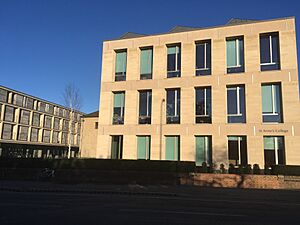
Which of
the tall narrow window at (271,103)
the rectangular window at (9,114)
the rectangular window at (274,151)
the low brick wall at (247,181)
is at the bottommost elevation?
the low brick wall at (247,181)

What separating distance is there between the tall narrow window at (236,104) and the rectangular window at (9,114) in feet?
169

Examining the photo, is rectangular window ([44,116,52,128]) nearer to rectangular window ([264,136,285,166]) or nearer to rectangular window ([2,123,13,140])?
rectangular window ([2,123,13,140])

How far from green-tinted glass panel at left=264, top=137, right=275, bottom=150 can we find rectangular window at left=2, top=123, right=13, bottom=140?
53767 mm

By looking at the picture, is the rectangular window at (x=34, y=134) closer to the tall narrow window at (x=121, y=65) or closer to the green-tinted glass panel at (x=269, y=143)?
the tall narrow window at (x=121, y=65)

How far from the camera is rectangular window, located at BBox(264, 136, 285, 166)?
A: 81.4ft

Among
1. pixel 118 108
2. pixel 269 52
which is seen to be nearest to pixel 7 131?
pixel 118 108

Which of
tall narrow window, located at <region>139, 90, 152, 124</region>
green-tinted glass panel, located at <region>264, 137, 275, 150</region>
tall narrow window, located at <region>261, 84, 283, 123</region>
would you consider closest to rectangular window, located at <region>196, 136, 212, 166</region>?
green-tinted glass panel, located at <region>264, 137, 275, 150</region>

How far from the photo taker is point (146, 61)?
103ft

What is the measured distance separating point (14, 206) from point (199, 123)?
19323 millimetres

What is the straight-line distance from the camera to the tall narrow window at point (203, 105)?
2769 cm

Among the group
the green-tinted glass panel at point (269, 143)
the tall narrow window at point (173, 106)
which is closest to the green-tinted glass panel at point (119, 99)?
the tall narrow window at point (173, 106)

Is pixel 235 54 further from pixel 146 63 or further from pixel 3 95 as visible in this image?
pixel 3 95

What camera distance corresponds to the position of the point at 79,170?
75.6 ft

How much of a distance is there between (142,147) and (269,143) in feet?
38.4
